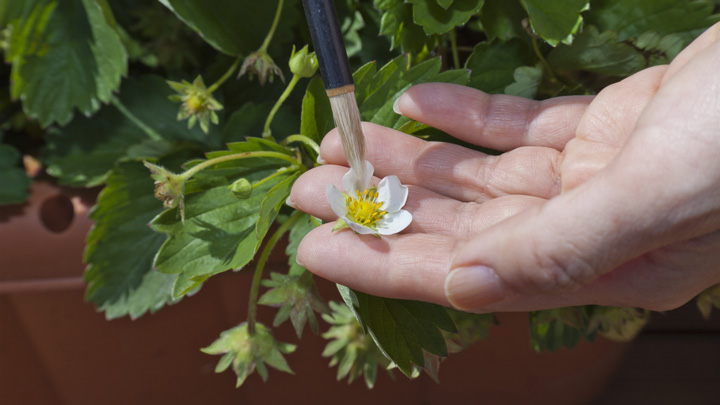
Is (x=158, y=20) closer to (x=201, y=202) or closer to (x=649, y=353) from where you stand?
(x=201, y=202)

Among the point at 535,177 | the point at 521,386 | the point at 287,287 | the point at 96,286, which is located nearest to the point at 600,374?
the point at 521,386

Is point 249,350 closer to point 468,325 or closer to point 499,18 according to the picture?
point 468,325

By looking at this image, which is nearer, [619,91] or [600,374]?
[619,91]

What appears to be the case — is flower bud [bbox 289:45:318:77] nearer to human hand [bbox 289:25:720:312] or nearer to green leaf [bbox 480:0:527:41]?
human hand [bbox 289:25:720:312]

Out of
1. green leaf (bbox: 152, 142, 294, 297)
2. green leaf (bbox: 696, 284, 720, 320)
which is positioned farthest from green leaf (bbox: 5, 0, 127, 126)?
green leaf (bbox: 696, 284, 720, 320)

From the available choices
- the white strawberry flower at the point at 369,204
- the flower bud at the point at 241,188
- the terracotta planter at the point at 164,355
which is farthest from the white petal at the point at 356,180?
the terracotta planter at the point at 164,355

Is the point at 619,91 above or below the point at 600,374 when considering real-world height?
above

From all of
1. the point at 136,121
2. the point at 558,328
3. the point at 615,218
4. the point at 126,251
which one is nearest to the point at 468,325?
the point at 558,328
